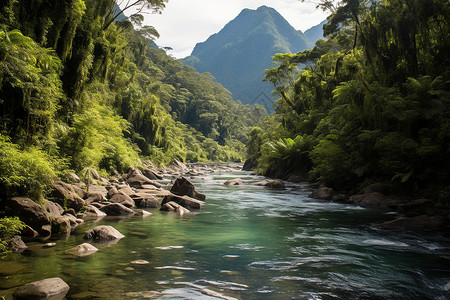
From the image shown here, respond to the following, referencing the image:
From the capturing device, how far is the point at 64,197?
8.38 meters

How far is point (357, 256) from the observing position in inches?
224

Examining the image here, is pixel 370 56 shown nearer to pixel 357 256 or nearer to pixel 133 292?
pixel 357 256

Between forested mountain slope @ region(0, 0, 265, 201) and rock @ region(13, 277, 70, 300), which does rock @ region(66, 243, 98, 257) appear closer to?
rock @ region(13, 277, 70, 300)

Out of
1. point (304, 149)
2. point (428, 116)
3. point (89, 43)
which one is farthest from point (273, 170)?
point (89, 43)

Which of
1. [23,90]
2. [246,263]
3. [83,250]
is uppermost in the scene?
[23,90]

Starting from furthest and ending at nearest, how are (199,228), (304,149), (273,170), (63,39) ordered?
(273,170) → (304,149) → (63,39) → (199,228)

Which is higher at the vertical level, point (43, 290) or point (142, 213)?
point (43, 290)

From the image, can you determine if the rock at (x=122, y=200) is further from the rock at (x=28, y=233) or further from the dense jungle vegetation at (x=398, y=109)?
the dense jungle vegetation at (x=398, y=109)

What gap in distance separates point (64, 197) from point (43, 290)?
17.1 ft

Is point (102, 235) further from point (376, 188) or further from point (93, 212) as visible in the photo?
point (376, 188)

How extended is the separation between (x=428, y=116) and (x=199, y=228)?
8.67 metres

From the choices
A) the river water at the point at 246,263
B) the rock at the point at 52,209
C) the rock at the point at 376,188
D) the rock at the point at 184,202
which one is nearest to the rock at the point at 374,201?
the rock at the point at 376,188

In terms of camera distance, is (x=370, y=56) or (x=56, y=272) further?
(x=370, y=56)

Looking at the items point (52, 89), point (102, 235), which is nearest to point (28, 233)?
point (102, 235)
